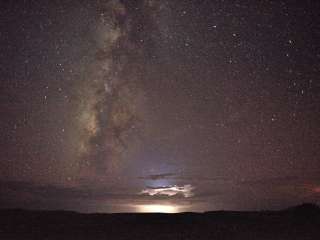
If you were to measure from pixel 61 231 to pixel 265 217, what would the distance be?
592 inches

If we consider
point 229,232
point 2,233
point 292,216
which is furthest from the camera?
point 292,216

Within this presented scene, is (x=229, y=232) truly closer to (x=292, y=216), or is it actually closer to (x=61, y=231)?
(x=292, y=216)

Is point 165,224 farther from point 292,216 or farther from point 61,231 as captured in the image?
point 292,216

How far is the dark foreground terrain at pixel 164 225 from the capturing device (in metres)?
26.5

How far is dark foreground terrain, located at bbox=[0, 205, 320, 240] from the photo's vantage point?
26.5 meters

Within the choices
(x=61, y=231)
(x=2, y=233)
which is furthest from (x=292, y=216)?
(x=2, y=233)

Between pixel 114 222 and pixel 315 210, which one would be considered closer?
pixel 114 222

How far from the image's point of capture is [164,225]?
100 feet

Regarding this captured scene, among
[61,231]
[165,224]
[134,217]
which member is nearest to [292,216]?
[165,224]

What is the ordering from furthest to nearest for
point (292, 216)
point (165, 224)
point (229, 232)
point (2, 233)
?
point (292, 216) → point (165, 224) → point (229, 232) → point (2, 233)

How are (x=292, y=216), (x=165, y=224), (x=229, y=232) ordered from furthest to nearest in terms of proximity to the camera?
1. (x=292, y=216)
2. (x=165, y=224)
3. (x=229, y=232)

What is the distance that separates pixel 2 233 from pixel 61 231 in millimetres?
3412

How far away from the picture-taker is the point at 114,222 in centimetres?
3123

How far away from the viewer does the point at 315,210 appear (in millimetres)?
34844
